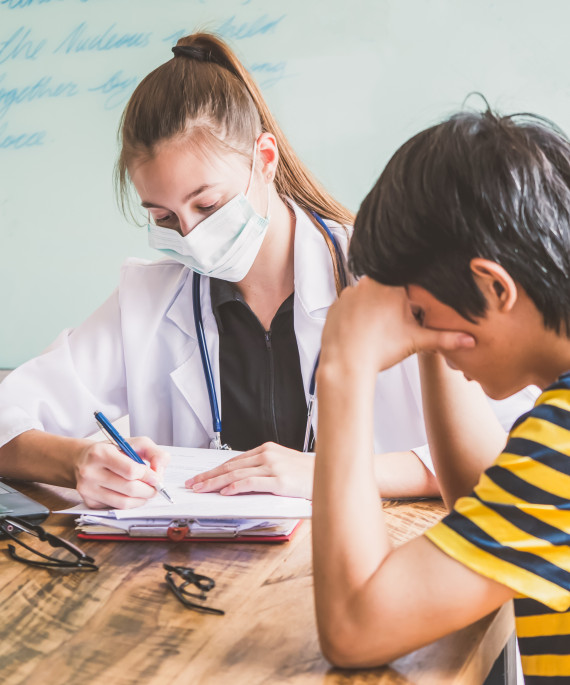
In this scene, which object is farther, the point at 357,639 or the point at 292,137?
the point at 292,137

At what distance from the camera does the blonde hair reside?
1.22 metres

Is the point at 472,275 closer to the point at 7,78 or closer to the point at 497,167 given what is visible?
the point at 497,167

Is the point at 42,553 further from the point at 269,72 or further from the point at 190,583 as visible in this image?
the point at 269,72

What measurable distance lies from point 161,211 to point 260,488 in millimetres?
528

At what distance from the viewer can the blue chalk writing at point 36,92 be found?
235cm

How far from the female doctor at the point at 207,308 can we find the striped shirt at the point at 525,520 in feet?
1.47

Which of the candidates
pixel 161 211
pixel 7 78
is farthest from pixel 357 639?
pixel 7 78

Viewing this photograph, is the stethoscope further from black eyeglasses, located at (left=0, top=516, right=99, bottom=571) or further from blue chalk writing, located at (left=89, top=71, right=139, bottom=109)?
blue chalk writing, located at (left=89, top=71, right=139, bottom=109)

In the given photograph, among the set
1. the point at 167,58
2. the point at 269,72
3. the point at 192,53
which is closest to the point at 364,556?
the point at 192,53

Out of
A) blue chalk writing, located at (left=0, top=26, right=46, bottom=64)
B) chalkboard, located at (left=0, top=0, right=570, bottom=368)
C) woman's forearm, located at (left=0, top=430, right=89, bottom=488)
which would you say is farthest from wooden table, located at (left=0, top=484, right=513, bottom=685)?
blue chalk writing, located at (left=0, top=26, right=46, bottom=64)

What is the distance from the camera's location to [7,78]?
241cm

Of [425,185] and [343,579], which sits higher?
[425,185]

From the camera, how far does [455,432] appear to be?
3.03ft

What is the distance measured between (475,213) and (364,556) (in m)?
0.31
